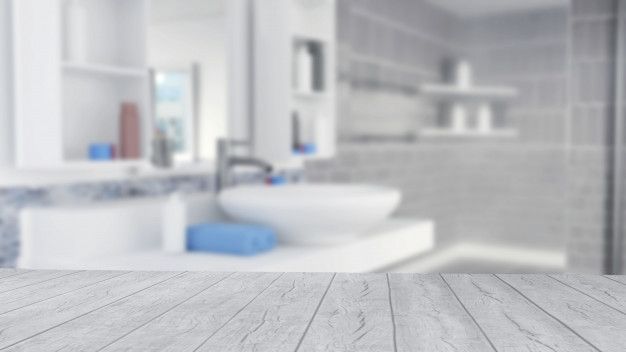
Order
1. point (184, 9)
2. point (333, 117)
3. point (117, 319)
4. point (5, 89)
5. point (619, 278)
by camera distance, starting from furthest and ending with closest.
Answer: point (333, 117), point (184, 9), point (5, 89), point (619, 278), point (117, 319)

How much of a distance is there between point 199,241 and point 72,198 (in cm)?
37

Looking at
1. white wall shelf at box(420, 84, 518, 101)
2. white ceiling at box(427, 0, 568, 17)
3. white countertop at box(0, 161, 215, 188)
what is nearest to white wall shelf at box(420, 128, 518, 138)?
white wall shelf at box(420, 84, 518, 101)

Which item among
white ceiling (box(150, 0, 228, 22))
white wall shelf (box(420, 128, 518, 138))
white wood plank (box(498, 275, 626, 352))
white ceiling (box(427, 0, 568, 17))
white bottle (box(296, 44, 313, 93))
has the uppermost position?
white ceiling (box(427, 0, 568, 17))

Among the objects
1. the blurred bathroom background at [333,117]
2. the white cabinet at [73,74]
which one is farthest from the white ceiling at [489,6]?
the white cabinet at [73,74]

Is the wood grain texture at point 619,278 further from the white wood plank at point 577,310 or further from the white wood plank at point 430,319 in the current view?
the white wood plank at point 430,319

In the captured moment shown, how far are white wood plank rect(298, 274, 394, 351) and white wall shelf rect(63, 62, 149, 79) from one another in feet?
3.08

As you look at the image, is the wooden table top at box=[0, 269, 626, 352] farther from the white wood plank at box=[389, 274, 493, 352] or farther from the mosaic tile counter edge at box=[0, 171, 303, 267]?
the mosaic tile counter edge at box=[0, 171, 303, 267]

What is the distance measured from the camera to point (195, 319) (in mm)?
1001

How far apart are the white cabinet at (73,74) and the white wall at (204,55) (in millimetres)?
81

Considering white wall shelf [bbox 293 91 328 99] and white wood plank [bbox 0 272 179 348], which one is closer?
white wood plank [bbox 0 272 179 348]

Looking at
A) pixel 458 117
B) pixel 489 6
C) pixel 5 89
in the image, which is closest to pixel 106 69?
pixel 5 89

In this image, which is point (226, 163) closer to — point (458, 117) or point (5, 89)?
point (5, 89)

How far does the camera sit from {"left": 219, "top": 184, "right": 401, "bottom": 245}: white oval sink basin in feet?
5.95

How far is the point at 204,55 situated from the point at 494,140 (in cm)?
254
